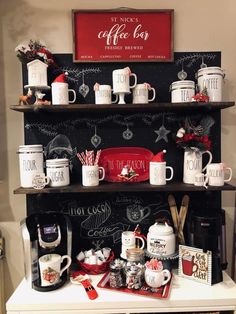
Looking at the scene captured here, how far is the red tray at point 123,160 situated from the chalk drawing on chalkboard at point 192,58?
530mm

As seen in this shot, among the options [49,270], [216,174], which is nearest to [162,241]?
[216,174]

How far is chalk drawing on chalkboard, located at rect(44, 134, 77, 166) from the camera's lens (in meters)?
1.52

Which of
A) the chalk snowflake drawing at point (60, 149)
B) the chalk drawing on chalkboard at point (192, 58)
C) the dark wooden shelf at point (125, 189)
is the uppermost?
the chalk drawing on chalkboard at point (192, 58)

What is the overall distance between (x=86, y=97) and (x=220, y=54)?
785 millimetres

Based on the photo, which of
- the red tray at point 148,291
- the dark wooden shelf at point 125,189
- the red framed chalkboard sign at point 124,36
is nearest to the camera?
the red tray at point 148,291

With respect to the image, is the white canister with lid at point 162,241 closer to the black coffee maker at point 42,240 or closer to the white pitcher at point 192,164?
the white pitcher at point 192,164

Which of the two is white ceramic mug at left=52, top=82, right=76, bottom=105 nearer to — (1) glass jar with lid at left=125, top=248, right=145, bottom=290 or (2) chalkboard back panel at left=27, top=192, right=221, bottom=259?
(2) chalkboard back panel at left=27, top=192, right=221, bottom=259

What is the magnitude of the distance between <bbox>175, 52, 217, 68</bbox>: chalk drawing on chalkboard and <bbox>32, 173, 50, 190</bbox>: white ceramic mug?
956 mm

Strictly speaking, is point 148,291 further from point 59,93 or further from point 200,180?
point 59,93

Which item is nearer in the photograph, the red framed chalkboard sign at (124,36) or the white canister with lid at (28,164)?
the white canister with lid at (28,164)

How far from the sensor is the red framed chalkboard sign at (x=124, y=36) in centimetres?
148

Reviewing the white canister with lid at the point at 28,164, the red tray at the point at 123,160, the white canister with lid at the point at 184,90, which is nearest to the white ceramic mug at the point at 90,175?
the red tray at the point at 123,160

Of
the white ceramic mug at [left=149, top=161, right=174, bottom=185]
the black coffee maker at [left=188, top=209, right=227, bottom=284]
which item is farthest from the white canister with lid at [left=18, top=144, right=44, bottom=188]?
the black coffee maker at [left=188, top=209, right=227, bottom=284]

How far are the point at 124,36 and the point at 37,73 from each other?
1.72ft
